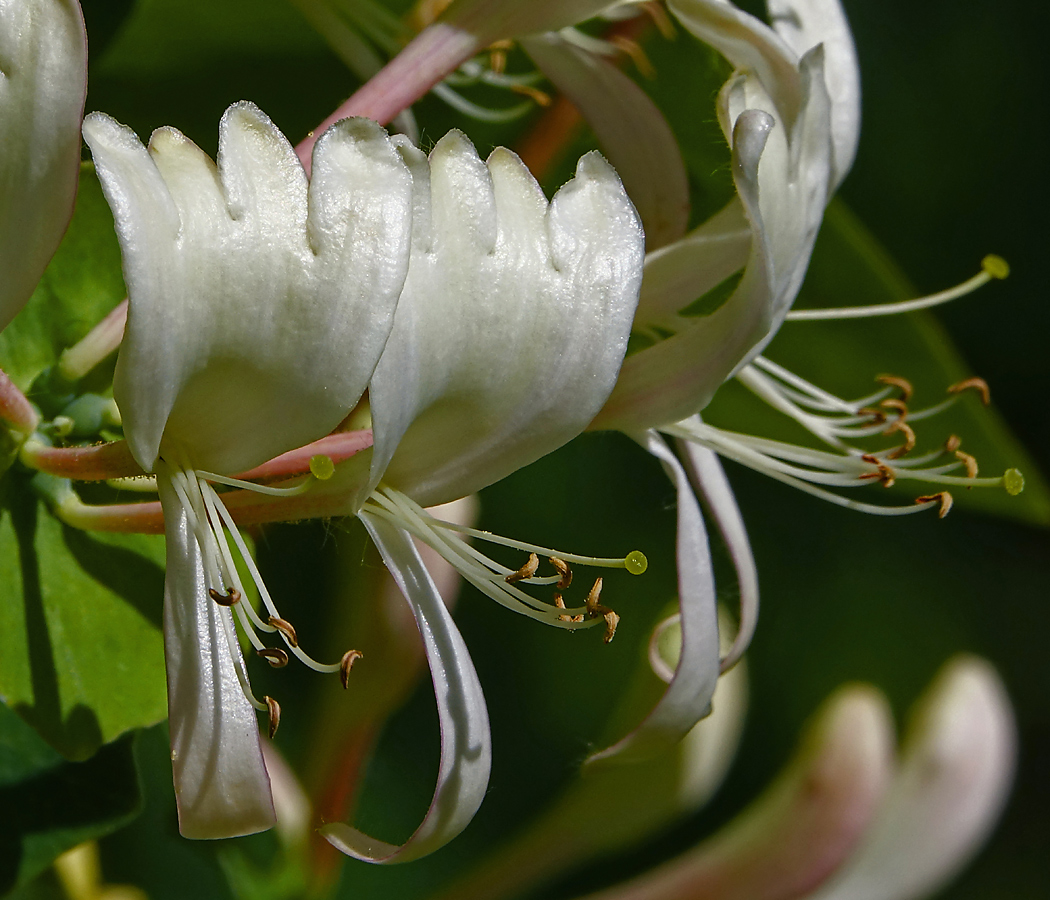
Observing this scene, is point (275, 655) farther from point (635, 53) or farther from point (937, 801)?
point (937, 801)

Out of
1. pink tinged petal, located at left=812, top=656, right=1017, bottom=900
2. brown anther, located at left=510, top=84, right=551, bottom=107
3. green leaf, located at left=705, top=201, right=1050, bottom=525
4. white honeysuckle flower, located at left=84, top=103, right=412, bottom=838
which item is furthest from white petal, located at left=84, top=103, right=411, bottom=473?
pink tinged petal, located at left=812, top=656, right=1017, bottom=900

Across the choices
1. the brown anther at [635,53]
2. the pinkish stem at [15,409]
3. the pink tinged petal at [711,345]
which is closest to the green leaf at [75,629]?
the pinkish stem at [15,409]

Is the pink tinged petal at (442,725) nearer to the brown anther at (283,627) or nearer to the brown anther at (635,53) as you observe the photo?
the brown anther at (283,627)

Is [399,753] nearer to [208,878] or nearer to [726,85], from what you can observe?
[208,878]

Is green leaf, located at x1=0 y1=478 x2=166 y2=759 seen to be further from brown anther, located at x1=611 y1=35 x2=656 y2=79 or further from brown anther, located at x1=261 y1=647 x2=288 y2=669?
brown anther, located at x1=611 y1=35 x2=656 y2=79

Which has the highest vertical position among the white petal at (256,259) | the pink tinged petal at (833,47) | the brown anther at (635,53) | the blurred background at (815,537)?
the pink tinged petal at (833,47)
